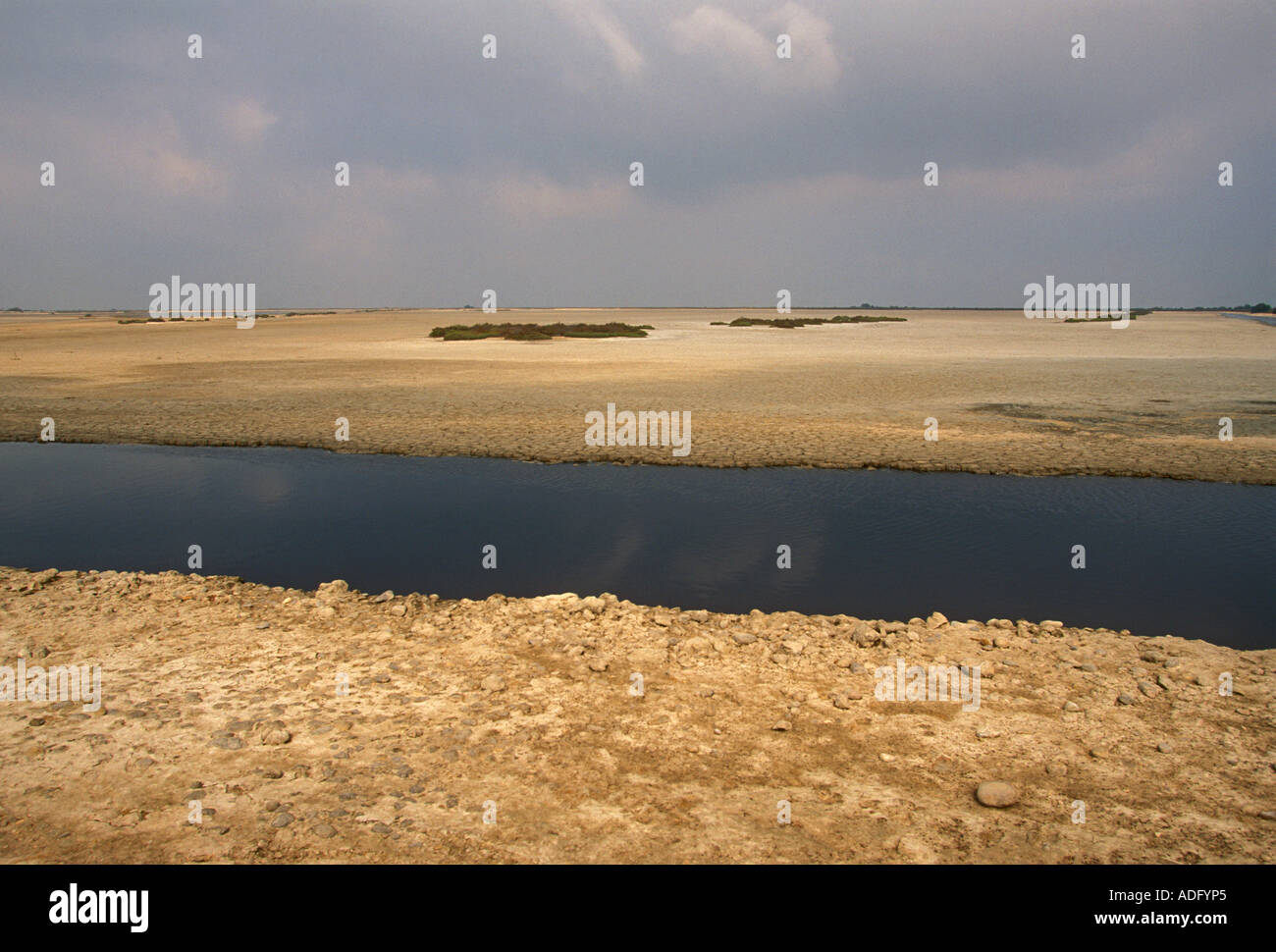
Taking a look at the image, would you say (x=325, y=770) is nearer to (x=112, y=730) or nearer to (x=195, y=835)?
(x=195, y=835)

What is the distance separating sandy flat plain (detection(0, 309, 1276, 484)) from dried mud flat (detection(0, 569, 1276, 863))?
8.55 metres

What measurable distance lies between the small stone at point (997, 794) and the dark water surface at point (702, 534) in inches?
130

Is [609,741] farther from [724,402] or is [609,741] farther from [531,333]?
[531,333]

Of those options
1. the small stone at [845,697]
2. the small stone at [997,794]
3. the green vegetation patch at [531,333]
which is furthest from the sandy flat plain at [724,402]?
the green vegetation patch at [531,333]

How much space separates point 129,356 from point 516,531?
39.3 m

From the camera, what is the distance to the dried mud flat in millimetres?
4352

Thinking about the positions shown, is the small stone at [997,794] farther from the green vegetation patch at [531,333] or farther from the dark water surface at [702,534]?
the green vegetation patch at [531,333]

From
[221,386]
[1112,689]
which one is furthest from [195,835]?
[221,386]

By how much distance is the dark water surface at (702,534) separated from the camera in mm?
8648

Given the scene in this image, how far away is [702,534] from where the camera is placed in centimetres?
1092

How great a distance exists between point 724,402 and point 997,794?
60.6 ft

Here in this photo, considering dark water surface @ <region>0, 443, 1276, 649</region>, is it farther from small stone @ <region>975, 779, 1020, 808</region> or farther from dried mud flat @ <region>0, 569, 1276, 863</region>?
small stone @ <region>975, 779, 1020, 808</region>

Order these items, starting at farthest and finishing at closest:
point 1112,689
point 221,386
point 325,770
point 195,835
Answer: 1. point 221,386
2. point 1112,689
3. point 325,770
4. point 195,835

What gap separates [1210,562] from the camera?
31.8 feet
